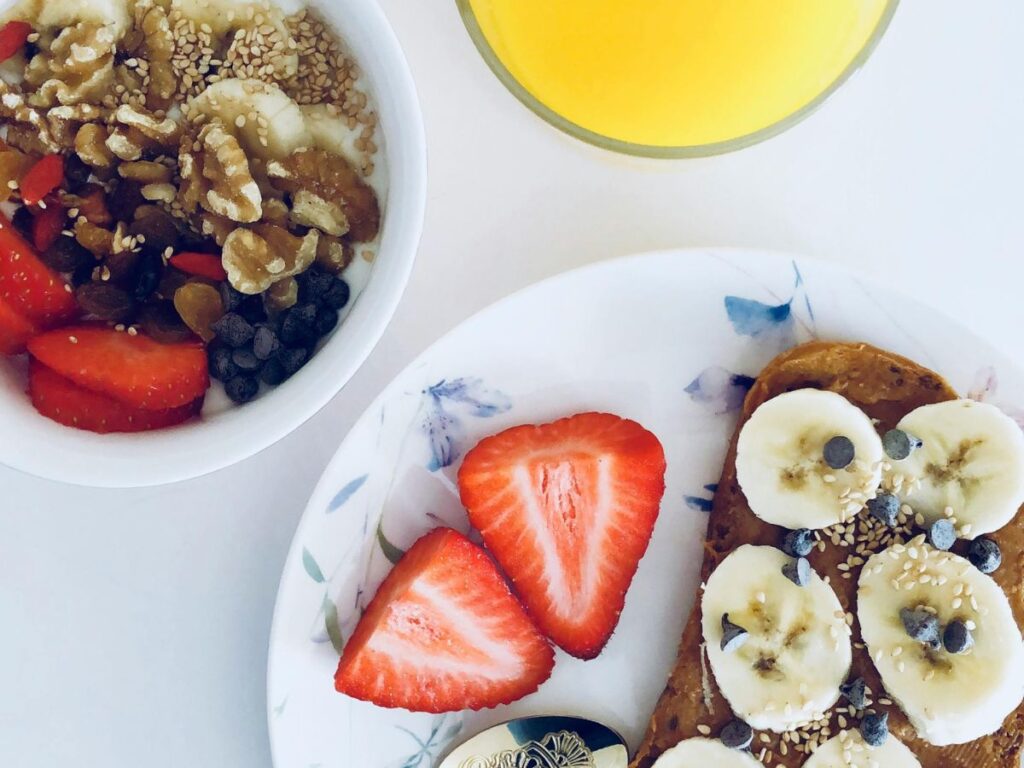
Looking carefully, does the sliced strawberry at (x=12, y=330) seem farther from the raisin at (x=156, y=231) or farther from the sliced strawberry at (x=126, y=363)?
the raisin at (x=156, y=231)

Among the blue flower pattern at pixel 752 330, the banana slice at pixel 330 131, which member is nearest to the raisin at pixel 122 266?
the banana slice at pixel 330 131

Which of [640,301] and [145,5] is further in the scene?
[640,301]

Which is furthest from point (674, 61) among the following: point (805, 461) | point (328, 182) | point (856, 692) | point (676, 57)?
point (856, 692)

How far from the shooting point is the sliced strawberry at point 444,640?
1027mm

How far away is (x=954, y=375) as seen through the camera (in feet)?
3.48

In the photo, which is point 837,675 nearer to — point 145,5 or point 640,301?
point 640,301

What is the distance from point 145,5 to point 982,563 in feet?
3.33

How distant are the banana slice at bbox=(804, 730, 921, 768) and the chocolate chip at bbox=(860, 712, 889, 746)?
1cm

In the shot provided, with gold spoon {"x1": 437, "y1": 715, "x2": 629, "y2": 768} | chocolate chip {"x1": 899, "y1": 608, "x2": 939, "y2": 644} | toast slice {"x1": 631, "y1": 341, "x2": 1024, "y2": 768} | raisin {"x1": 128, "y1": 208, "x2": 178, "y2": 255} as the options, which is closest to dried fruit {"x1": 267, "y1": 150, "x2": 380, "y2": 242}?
raisin {"x1": 128, "y1": 208, "x2": 178, "y2": 255}

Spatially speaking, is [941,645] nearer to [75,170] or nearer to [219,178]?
[219,178]

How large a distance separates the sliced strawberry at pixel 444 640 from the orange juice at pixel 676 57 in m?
0.47

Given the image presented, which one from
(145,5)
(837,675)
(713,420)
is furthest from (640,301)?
(145,5)

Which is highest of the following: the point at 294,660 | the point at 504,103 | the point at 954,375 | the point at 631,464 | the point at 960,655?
the point at 504,103

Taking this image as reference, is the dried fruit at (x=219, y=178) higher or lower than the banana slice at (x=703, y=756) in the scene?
higher
